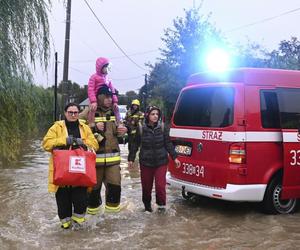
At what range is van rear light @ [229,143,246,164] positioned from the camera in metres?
6.93

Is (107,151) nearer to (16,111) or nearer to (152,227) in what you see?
(152,227)

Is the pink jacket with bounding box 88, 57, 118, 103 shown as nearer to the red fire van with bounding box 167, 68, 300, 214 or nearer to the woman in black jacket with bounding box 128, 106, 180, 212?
the woman in black jacket with bounding box 128, 106, 180, 212

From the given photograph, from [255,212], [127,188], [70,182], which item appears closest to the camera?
[70,182]

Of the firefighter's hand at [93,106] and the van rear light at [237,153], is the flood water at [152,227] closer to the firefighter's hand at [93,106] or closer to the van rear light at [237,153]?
the van rear light at [237,153]

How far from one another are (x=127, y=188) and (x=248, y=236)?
3836mm

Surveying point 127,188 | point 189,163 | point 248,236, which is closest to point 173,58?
point 127,188

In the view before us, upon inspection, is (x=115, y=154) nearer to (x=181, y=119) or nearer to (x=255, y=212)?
(x=181, y=119)

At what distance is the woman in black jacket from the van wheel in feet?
4.76

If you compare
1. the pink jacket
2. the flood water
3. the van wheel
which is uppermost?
the pink jacket

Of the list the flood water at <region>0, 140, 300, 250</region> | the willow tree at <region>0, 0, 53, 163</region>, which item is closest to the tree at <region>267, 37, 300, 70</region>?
the flood water at <region>0, 140, 300, 250</region>

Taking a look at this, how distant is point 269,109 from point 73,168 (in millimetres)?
2934

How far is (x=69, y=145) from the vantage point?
641 cm

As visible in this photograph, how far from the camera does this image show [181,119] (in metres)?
8.23

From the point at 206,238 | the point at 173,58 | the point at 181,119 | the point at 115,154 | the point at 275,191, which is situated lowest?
the point at 206,238
